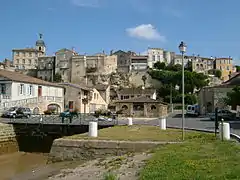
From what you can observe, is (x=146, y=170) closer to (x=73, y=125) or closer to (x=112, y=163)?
(x=112, y=163)

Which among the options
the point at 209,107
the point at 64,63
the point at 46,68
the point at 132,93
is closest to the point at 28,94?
the point at 209,107

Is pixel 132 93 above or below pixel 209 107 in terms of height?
above

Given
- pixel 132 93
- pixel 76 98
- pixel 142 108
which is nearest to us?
pixel 142 108

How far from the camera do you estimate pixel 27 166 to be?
20.9 m

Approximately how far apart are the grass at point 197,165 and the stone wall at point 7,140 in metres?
18.5

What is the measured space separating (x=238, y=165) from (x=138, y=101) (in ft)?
161

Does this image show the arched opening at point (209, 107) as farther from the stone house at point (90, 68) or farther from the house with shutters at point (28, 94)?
the stone house at point (90, 68)

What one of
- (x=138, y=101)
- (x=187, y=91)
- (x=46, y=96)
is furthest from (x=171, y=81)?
(x=46, y=96)

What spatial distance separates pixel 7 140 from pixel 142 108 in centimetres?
3228

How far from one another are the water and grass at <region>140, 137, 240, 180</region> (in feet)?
18.1

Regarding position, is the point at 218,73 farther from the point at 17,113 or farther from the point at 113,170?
the point at 113,170

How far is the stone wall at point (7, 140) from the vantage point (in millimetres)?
27667

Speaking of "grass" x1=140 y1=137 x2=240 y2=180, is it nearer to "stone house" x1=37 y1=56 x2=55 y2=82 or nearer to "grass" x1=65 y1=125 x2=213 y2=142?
"grass" x1=65 y1=125 x2=213 y2=142

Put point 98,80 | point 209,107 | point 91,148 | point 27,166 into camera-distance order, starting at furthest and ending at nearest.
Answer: point 98,80, point 209,107, point 27,166, point 91,148
